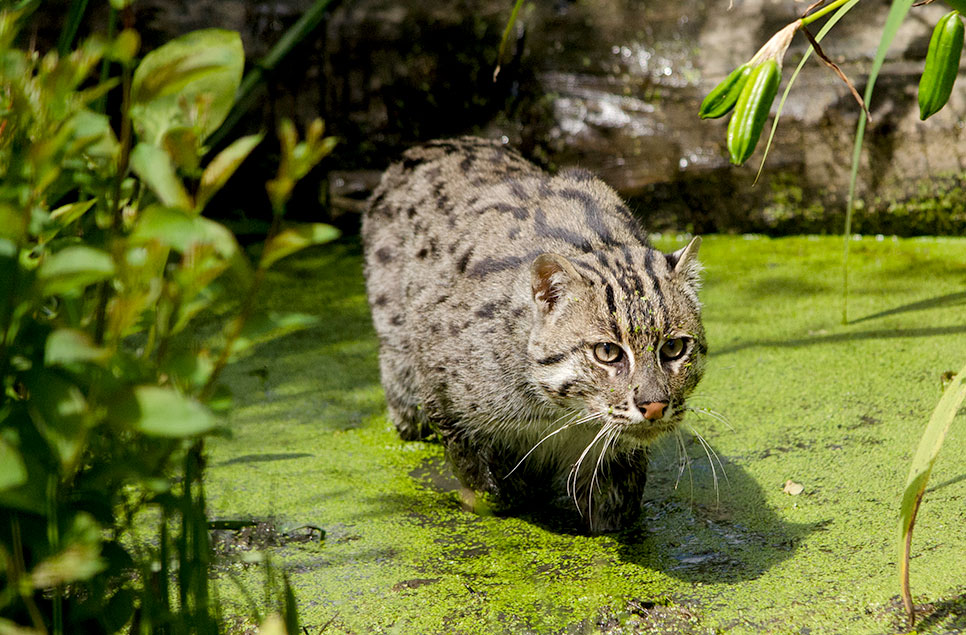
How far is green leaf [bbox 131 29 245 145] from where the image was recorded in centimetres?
154

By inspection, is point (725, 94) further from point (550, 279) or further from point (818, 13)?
point (550, 279)

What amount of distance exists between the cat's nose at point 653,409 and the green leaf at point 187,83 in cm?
164

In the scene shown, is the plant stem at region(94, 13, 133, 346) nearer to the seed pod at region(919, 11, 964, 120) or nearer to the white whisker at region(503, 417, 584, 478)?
the white whisker at region(503, 417, 584, 478)

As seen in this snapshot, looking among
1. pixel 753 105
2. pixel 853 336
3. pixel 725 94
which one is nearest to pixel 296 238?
pixel 753 105

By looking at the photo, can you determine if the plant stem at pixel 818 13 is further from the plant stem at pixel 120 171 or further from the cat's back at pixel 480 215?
the plant stem at pixel 120 171

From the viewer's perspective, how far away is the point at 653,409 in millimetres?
2938

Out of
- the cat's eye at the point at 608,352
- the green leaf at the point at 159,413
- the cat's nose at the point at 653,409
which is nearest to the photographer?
the green leaf at the point at 159,413

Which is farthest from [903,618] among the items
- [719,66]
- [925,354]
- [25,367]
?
[719,66]

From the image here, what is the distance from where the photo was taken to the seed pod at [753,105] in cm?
222

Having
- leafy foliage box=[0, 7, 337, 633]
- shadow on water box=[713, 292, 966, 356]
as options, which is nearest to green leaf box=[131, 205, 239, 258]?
leafy foliage box=[0, 7, 337, 633]

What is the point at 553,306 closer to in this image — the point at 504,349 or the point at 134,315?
the point at 504,349

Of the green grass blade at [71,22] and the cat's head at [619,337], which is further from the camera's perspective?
the cat's head at [619,337]

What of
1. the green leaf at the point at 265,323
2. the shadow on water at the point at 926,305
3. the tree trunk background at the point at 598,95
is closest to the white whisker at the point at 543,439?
the green leaf at the point at 265,323

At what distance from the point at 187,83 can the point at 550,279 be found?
1822 mm
